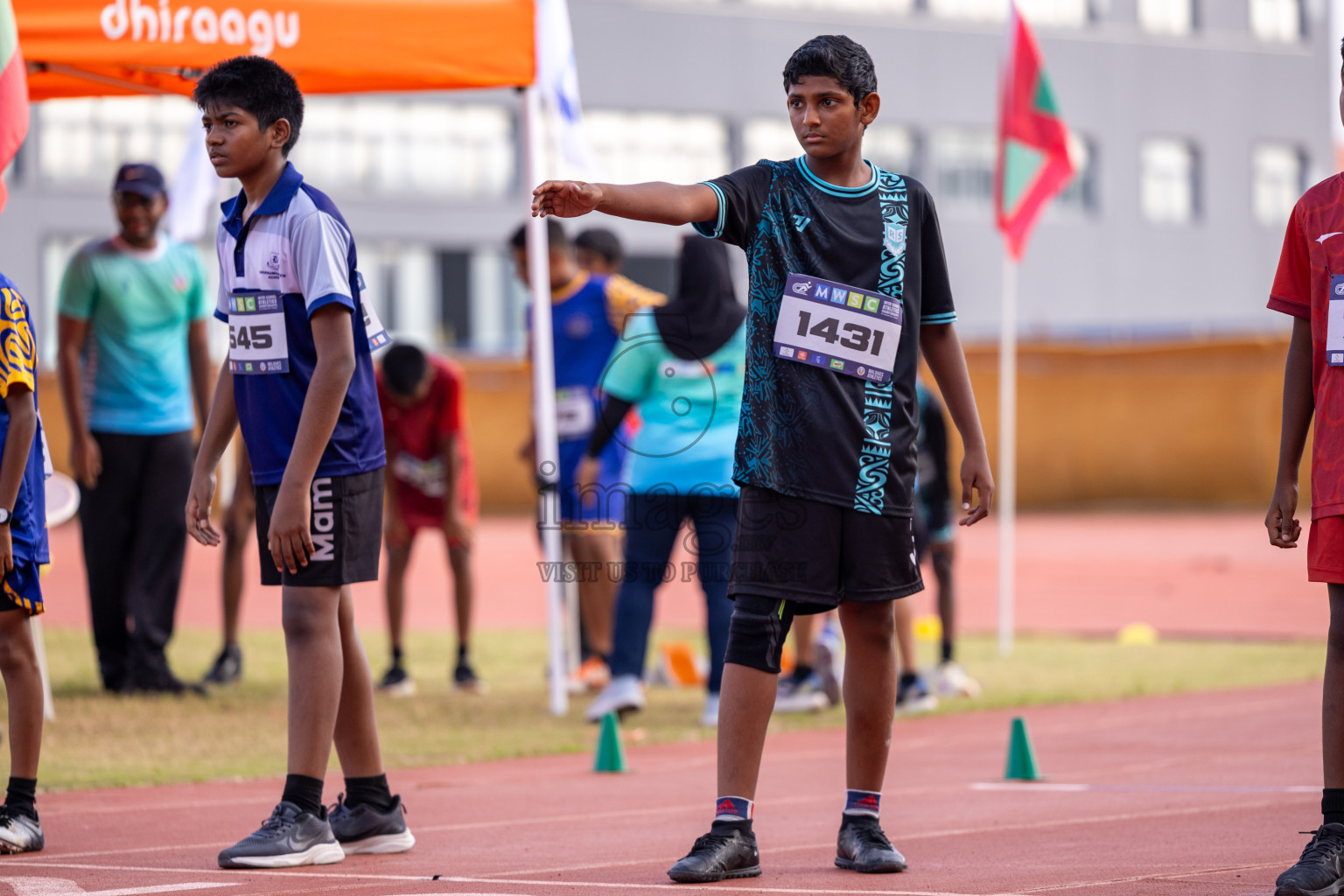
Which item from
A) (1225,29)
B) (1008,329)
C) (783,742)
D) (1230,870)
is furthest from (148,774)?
(1225,29)

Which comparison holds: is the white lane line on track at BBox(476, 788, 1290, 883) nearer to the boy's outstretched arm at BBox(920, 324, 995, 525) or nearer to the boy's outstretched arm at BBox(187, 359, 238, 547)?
Result: the boy's outstretched arm at BBox(920, 324, 995, 525)

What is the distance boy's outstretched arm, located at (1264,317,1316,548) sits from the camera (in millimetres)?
4234

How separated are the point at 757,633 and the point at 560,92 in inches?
178

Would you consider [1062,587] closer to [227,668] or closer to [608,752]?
[227,668]

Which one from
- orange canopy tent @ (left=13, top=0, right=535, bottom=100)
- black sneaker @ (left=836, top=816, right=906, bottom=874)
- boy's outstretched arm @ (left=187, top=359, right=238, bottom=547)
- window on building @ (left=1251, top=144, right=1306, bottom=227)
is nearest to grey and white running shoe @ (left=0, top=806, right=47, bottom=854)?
boy's outstretched arm @ (left=187, top=359, right=238, bottom=547)

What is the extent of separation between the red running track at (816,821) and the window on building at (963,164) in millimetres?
37501

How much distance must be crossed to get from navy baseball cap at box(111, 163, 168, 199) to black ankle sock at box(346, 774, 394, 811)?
4313 mm

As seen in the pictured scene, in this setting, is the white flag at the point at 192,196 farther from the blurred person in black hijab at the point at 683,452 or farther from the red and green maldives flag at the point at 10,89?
the red and green maldives flag at the point at 10,89

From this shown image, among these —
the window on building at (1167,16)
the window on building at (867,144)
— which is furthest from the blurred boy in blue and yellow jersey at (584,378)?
the window on building at (1167,16)

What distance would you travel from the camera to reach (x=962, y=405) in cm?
455

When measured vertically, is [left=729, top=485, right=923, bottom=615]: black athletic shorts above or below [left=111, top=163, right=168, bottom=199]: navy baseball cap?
below

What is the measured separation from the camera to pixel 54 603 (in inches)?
589

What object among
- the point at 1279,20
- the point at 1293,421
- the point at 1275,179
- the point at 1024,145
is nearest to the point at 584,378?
the point at 1024,145

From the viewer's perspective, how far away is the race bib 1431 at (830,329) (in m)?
4.30
